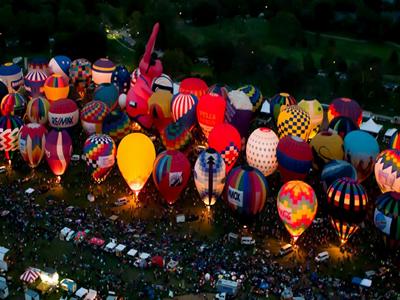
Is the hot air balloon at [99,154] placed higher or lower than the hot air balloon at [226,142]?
lower

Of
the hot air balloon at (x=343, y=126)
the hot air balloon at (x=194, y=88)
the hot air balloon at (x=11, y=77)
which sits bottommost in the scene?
the hot air balloon at (x=11, y=77)

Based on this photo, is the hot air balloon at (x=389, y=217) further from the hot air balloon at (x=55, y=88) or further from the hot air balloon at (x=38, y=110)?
the hot air balloon at (x=55, y=88)

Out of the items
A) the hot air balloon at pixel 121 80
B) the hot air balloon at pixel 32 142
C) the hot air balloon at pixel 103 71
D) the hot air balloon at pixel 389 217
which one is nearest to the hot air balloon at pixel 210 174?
the hot air balloon at pixel 389 217

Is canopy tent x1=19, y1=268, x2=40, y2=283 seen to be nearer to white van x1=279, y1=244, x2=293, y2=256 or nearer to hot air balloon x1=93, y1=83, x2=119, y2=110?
white van x1=279, y1=244, x2=293, y2=256

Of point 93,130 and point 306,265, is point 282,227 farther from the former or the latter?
point 93,130

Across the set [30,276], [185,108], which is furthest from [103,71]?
[30,276]

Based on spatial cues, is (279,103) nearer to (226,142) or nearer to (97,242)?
(226,142)

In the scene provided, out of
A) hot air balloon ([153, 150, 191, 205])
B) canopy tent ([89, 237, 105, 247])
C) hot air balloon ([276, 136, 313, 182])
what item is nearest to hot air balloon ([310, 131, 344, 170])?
hot air balloon ([276, 136, 313, 182])
